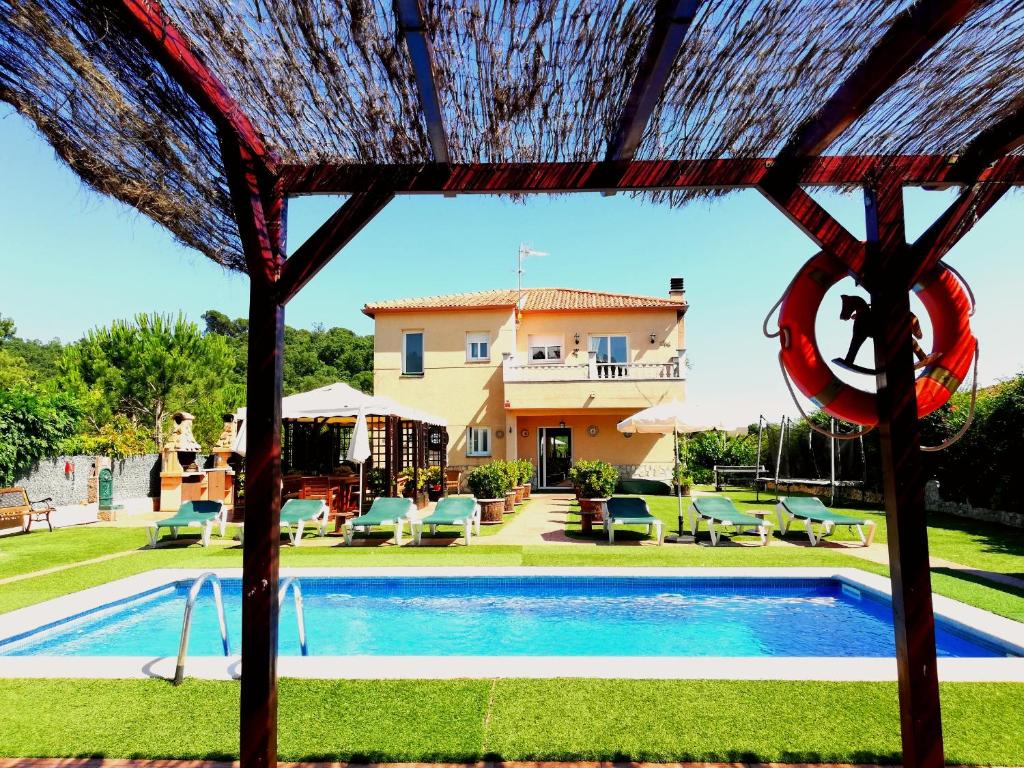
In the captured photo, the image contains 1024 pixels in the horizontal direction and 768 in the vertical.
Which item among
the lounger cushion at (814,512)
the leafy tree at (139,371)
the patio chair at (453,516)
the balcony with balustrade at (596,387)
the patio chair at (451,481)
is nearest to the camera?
the lounger cushion at (814,512)

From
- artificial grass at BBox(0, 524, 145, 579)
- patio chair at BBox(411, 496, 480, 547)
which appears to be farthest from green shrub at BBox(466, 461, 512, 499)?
artificial grass at BBox(0, 524, 145, 579)

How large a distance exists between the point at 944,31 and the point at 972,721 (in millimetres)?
3689

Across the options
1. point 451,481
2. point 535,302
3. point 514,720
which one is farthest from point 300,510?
Result: point 535,302

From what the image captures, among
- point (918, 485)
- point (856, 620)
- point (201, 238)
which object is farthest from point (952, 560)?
point (201, 238)

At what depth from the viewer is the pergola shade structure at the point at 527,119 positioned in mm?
2070

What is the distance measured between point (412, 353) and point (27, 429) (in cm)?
1139

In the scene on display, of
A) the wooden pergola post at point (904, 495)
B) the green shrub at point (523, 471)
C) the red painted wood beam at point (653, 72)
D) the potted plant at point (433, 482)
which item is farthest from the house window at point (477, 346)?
the wooden pergola post at point (904, 495)

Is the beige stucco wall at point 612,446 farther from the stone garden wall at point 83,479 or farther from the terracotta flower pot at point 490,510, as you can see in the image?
the stone garden wall at point 83,479

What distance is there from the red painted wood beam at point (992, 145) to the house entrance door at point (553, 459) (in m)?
17.8

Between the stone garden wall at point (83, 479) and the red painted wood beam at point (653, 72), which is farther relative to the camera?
the stone garden wall at point (83, 479)

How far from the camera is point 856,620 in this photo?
21.9 feet

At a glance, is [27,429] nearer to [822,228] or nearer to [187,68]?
[187,68]

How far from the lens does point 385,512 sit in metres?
10.7

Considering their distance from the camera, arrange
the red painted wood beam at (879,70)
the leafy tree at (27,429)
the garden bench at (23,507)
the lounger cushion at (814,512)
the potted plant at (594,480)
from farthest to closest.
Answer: the leafy tree at (27,429)
the potted plant at (594,480)
the garden bench at (23,507)
the lounger cushion at (814,512)
the red painted wood beam at (879,70)
